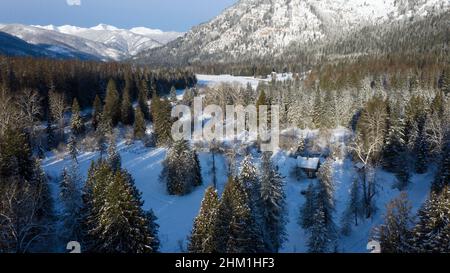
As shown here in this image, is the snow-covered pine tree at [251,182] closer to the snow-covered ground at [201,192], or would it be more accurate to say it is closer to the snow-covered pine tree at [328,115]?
the snow-covered ground at [201,192]

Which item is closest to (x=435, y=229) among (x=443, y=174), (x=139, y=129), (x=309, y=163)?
(x=443, y=174)

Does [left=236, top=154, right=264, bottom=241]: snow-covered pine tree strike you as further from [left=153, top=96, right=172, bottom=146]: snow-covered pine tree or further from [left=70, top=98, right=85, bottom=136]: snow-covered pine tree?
[left=70, top=98, right=85, bottom=136]: snow-covered pine tree

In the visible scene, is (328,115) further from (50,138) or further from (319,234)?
(50,138)

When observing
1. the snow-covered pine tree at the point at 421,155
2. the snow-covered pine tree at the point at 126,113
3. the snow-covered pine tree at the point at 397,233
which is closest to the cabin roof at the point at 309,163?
the snow-covered pine tree at the point at 421,155

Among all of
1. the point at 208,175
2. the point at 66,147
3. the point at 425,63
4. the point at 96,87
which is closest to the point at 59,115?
the point at 66,147

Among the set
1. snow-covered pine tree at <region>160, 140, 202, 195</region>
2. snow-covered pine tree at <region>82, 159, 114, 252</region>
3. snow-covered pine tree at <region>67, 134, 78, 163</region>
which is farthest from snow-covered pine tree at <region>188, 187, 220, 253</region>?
snow-covered pine tree at <region>67, 134, 78, 163</region>

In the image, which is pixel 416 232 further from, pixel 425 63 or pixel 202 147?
pixel 425 63
